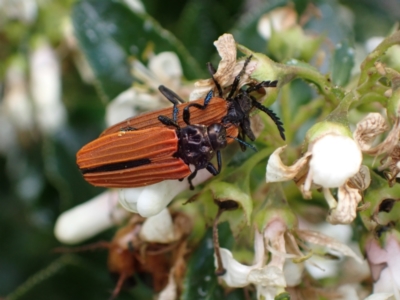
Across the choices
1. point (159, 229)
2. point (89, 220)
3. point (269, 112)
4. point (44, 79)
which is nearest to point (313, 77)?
point (269, 112)

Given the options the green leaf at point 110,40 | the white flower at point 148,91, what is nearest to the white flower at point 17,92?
the green leaf at point 110,40

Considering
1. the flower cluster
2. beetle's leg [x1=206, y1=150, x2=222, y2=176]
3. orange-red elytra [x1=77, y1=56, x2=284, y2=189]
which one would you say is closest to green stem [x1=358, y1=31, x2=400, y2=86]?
the flower cluster

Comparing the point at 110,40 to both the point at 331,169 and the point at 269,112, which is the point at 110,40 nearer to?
the point at 269,112

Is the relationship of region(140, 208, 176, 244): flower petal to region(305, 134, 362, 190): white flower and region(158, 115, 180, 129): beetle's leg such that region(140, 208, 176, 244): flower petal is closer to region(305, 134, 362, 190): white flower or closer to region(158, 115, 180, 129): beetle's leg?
region(158, 115, 180, 129): beetle's leg

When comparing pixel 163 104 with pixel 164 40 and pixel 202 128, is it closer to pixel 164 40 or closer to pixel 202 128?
pixel 202 128

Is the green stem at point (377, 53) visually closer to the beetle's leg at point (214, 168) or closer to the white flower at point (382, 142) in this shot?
the white flower at point (382, 142)
